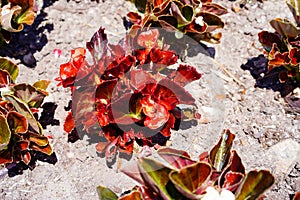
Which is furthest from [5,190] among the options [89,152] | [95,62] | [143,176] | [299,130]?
[299,130]

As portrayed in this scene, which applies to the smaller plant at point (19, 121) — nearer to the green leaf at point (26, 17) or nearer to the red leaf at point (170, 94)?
the green leaf at point (26, 17)

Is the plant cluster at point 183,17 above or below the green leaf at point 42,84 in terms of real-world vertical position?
above

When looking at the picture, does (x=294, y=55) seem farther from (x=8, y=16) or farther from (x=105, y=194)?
(x=8, y=16)

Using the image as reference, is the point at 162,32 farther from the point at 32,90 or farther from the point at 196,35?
the point at 32,90

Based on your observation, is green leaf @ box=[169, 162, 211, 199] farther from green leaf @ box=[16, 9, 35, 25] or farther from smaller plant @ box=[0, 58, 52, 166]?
green leaf @ box=[16, 9, 35, 25]

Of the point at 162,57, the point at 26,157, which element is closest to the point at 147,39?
the point at 162,57

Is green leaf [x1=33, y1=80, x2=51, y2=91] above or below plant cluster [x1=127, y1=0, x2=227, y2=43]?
below

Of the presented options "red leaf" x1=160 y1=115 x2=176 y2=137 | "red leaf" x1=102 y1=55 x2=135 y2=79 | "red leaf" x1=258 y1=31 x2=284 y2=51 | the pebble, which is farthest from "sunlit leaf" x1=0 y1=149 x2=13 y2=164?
"red leaf" x1=258 y1=31 x2=284 y2=51

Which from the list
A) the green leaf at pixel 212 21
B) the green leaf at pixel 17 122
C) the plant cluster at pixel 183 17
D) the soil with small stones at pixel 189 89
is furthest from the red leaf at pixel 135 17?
the green leaf at pixel 17 122
